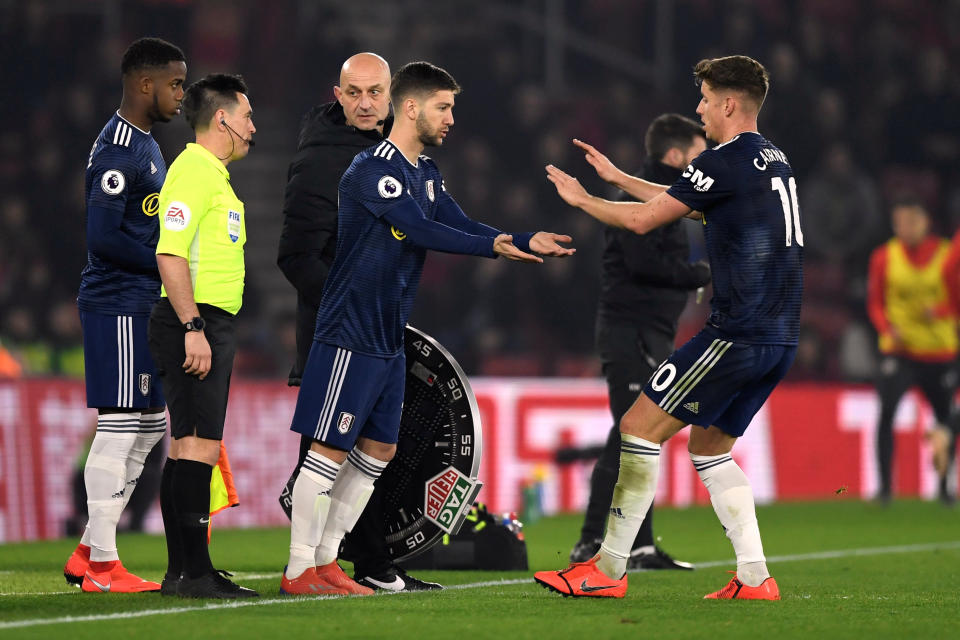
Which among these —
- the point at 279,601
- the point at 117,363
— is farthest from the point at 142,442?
the point at 279,601

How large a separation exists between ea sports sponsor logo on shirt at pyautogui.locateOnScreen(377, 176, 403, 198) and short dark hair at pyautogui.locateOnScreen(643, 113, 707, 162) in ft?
7.09

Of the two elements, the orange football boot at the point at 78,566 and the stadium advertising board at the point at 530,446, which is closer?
the orange football boot at the point at 78,566

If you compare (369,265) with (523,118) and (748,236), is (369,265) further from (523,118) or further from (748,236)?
(523,118)

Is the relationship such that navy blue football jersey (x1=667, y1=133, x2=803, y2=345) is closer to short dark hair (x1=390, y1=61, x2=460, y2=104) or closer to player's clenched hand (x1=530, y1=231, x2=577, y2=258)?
player's clenched hand (x1=530, y1=231, x2=577, y2=258)

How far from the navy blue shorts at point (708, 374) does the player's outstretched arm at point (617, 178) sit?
695 millimetres

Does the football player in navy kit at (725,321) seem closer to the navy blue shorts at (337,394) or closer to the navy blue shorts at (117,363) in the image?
the navy blue shorts at (337,394)

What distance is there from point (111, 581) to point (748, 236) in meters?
2.91

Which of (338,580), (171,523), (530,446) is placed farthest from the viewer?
(530,446)

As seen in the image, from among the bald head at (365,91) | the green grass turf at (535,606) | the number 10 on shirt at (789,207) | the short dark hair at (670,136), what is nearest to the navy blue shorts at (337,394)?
the green grass turf at (535,606)

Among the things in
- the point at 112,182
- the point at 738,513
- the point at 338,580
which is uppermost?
the point at 112,182

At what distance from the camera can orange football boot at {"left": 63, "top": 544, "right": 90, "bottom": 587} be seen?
619 cm

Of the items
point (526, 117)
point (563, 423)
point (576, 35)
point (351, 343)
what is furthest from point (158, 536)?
point (576, 35)

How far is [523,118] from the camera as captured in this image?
17750 mm

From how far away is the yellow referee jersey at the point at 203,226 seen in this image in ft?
18.3
